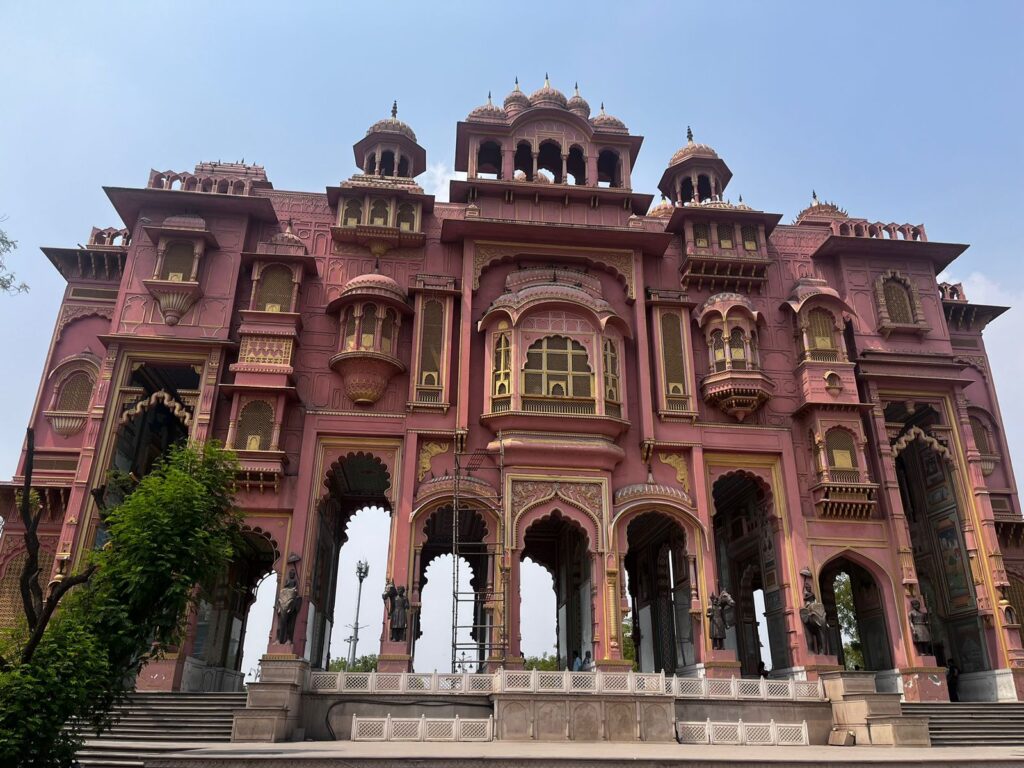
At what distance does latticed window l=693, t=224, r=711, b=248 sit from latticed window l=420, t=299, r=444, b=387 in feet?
31.9

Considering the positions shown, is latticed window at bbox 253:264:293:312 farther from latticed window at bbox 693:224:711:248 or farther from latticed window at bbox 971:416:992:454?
latticed window at bbox 971:416:992:454

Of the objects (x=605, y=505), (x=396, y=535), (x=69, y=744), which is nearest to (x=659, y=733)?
(x=605, y=505)

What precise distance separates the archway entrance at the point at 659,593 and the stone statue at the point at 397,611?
8950 mm

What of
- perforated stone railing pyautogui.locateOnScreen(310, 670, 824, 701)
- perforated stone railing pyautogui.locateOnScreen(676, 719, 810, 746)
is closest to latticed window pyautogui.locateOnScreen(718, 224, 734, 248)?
perforated stone railing pyautogui.locateOnScreen(310, 670, 824, 701)

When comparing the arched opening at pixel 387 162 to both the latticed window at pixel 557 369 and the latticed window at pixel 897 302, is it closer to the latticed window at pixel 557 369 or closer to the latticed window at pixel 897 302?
the latticed window at pixel 557 369

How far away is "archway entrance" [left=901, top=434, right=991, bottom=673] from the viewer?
22609 mm

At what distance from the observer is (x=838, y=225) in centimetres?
2744

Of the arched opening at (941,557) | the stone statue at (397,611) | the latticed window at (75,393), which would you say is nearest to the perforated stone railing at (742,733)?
the stone statue at (397,611)

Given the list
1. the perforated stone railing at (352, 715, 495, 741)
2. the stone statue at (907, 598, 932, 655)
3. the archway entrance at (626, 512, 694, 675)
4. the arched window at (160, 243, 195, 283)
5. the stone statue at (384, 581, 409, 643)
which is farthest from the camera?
the archway entrance at (626, 512, 694, 675)

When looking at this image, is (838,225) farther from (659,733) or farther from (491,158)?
(659,733)

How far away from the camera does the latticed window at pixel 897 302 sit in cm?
2595

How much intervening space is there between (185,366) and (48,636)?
1340 centimetres

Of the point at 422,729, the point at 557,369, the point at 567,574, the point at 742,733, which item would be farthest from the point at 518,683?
the point at 567,574

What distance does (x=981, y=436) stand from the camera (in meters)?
28.4
